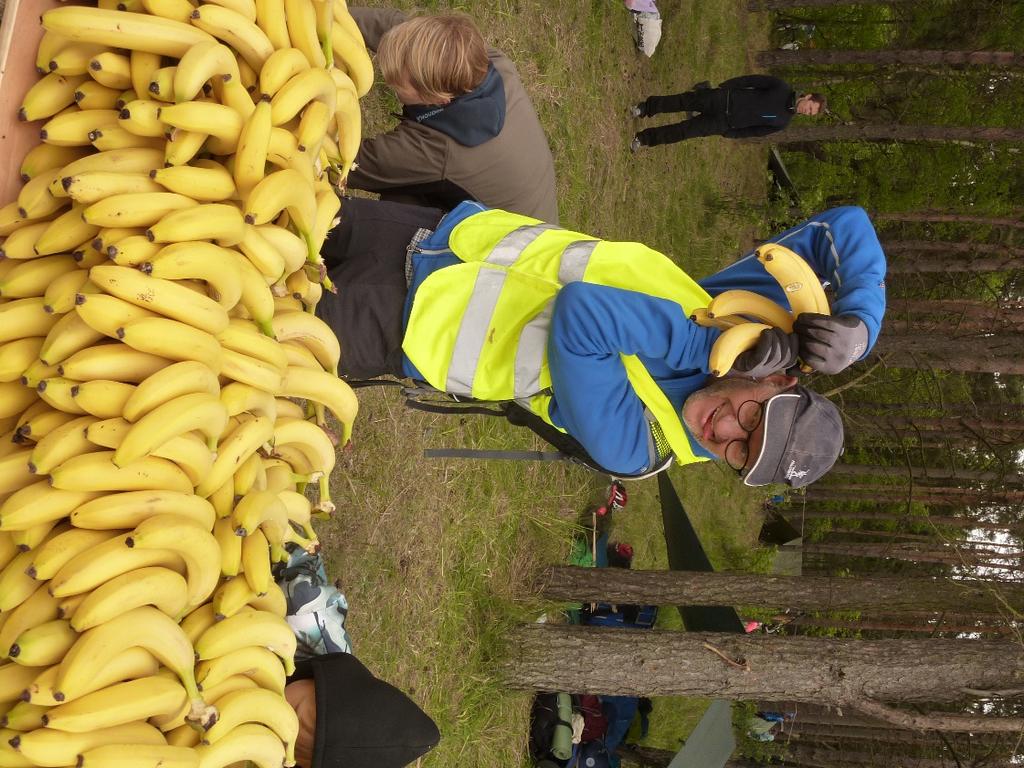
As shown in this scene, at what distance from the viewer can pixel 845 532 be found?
391 inches

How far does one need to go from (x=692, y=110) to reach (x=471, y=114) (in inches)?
161

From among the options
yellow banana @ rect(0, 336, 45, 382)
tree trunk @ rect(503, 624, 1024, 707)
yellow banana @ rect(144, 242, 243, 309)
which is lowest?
tree trunk @ rect(503, 624, 1024, 707)

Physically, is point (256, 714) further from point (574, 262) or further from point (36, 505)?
point (574, 262)

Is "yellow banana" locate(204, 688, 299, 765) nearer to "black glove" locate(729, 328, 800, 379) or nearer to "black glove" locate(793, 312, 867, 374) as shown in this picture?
"black glove" locate(729, 328, 800, 379)

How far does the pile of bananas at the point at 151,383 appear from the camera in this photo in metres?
1.22

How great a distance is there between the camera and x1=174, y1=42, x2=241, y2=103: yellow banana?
1343mm

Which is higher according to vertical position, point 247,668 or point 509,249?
point 509,249

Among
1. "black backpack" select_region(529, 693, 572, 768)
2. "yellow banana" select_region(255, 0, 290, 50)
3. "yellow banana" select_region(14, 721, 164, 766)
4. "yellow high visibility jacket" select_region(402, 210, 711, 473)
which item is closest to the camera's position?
"yellow banana" select_region(14, 721, 164, 766)

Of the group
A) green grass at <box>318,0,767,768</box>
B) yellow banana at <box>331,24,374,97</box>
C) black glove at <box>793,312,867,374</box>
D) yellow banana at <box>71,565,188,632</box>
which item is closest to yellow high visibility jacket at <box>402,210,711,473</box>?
black glove at <box>793,312,867,374</box>

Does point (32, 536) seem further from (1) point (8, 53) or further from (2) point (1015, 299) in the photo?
(2) point (1015, 299)

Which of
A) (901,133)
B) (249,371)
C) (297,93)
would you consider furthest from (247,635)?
(901,133)

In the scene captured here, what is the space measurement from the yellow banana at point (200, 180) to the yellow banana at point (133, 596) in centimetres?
68

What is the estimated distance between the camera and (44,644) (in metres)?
1.19

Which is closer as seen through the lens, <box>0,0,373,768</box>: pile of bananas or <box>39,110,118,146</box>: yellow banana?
<box>0,0,373,768</box>: pile of bananas
